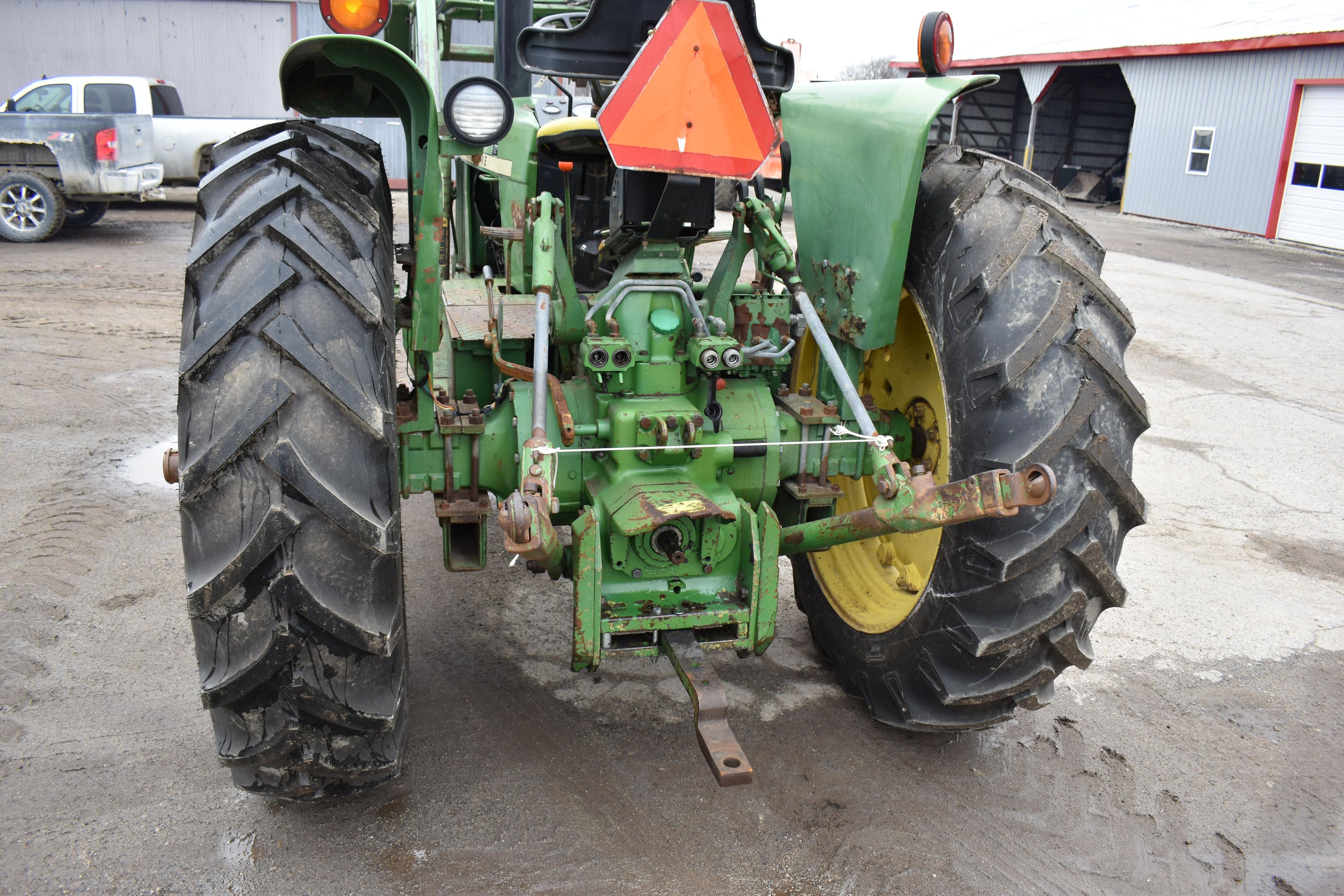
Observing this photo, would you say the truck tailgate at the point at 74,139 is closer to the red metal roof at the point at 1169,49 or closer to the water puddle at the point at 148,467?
the water puddle at the point at 148,467

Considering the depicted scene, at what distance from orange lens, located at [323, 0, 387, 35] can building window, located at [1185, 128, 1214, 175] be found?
21.7 m

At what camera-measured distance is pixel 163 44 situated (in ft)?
64.8

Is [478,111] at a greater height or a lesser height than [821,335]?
greater

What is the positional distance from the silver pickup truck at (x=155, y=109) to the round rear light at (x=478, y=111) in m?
11.1

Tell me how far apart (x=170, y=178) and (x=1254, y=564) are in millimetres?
14669

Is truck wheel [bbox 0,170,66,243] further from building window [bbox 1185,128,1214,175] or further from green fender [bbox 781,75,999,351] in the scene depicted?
building window [bbox 1185,128,1214,175]

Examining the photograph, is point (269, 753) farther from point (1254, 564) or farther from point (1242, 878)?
point (1254, 564)

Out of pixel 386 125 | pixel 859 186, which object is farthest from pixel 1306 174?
pixel 859 186

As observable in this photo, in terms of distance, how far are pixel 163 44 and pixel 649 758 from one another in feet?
70.0

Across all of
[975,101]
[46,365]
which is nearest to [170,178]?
[46,365]

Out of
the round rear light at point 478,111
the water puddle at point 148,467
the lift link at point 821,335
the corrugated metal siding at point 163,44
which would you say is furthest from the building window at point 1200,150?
the round rear light at point 478,111

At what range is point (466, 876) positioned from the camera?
2.57 m

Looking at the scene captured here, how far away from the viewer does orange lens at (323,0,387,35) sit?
2.60m

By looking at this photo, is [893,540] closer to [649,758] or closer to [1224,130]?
[649,758]
